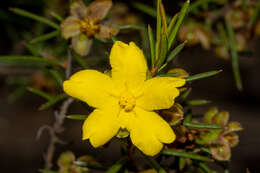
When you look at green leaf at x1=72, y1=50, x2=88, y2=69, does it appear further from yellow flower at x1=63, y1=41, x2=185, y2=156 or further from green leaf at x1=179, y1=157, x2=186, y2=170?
green leaf at x1=179, y1=157, x2=186, y2=170

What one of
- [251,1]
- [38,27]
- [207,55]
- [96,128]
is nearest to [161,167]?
[96,128]

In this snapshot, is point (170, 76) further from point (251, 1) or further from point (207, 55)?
point (207, 55)

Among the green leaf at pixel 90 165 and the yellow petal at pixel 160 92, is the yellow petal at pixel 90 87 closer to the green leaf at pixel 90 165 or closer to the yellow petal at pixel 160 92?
the yellow petal at pixel 160 92

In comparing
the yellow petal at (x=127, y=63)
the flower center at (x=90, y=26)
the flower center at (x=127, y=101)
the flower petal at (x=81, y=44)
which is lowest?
the flower center at (x=127, y=101)

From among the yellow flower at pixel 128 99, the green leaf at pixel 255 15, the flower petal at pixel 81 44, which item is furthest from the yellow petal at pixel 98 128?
the green leaf at pixel 255 15

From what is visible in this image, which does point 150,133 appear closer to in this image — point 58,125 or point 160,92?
point 160,92
